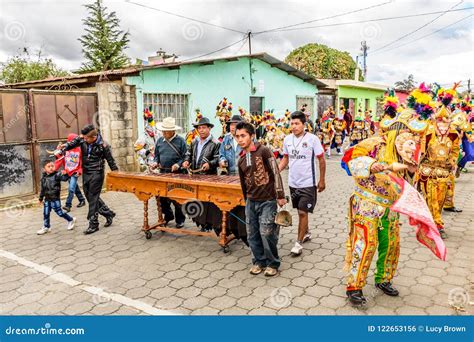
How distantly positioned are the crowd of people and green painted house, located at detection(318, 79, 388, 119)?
12.9 m

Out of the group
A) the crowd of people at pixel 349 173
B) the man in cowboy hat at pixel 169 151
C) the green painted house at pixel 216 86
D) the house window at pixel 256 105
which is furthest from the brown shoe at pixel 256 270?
the house window at pixel 256 105

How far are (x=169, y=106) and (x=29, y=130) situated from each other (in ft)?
12.8

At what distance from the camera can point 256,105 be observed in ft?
48.0

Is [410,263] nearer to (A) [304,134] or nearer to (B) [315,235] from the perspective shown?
(B) [315,235]

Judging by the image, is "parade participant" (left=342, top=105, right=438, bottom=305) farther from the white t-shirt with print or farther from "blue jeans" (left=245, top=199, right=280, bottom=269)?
the white t-shirt with print

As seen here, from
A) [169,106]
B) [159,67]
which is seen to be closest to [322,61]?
[169,106]

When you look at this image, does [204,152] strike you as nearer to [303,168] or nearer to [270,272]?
[303,168]

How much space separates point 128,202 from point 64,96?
276cm

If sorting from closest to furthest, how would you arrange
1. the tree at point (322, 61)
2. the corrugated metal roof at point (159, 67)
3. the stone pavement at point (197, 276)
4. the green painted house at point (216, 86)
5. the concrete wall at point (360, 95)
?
the stone pavement at point (197, 276)
the corrugated metal roof at point (159, 67)
the green painted house at point (216, 86)
the concrete wall at point (360, 95)
the tree at point (322, 61)

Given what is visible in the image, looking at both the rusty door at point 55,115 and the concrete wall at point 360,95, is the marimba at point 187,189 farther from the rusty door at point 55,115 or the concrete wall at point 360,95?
the concrete wall at point 360,95

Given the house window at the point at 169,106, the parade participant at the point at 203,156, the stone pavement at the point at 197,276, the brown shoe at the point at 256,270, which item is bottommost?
the stone pavement at the point at 197,276

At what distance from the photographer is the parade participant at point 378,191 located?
10.7ft

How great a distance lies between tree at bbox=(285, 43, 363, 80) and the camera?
31.2 meters

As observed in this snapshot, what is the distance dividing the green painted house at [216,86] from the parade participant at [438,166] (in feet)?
22.0
